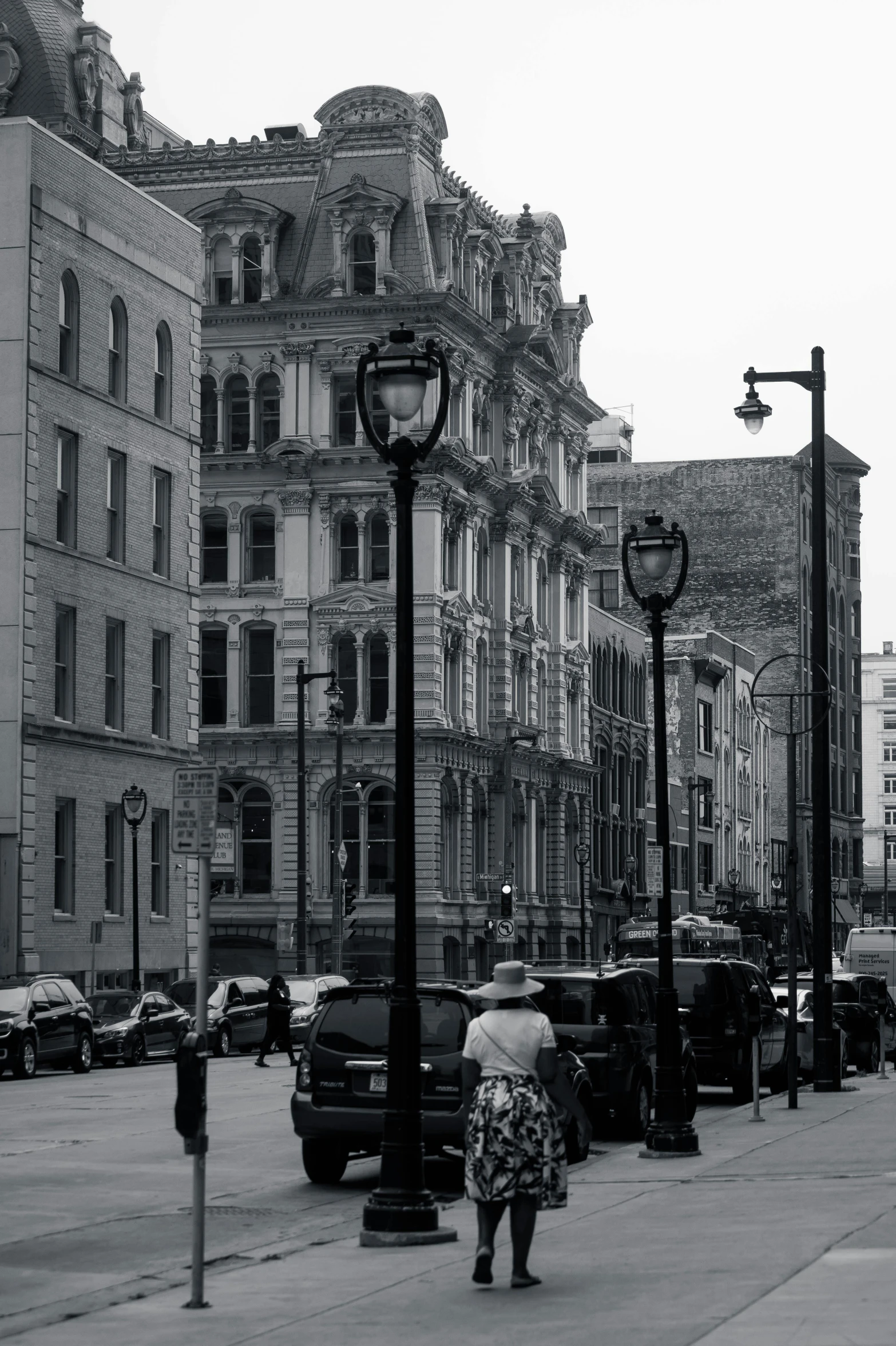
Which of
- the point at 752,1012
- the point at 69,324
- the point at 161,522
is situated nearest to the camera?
the point at 752,1012

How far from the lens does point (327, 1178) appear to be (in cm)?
1923

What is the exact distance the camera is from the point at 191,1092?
11.4 m

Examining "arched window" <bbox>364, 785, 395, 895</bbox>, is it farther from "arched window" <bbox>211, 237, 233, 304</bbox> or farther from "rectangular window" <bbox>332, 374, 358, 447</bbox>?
"arched window" <bbox>211, 237, 233, 304</bbox>

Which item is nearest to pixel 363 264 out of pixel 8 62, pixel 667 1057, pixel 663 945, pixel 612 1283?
pixel 8 62

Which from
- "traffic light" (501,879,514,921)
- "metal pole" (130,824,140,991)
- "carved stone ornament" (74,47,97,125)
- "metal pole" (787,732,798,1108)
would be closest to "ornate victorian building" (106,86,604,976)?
"carved stone ornament" (74,47,97,125)

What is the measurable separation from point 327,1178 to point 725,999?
9.73 meters

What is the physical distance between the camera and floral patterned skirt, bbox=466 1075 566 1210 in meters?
11.9

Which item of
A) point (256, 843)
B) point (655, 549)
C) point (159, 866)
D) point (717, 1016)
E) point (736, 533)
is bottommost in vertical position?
point (717, 1016)

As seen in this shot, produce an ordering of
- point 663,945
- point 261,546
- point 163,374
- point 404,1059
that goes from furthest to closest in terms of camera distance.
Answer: point 261,546 → point 163,374 → point 663,945 → point 404,1059

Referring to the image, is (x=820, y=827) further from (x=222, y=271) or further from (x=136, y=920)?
(x=222, y=271)

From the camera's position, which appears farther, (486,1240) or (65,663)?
(65,663)

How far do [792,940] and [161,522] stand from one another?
31392mm

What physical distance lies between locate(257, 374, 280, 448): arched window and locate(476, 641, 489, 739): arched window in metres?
10.2

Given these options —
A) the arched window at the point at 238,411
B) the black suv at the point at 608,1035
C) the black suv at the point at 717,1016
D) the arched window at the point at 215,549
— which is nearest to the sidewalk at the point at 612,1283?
the black suv at the point at 608,1035
